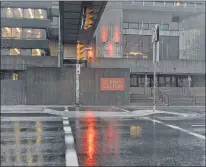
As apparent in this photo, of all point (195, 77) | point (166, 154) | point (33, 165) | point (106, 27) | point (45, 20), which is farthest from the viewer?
point (45, 20)

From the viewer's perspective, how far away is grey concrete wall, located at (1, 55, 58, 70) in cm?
4381

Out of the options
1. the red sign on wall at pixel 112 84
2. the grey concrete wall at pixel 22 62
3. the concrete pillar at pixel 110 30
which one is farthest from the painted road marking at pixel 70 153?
the concrete pillar at pixel 110 30

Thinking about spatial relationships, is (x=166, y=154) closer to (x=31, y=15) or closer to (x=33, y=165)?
(x=33, y=165)

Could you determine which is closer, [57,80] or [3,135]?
[3,135]

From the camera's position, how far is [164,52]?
182 ft

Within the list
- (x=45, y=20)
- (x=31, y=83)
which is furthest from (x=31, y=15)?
(x=31, y=83)

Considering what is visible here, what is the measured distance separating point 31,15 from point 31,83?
88.4 ft

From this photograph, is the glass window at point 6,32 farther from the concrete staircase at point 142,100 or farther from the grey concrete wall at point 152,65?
the concrete staircase at point 142,100

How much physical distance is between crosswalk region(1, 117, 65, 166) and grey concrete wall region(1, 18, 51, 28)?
4199 centimetres

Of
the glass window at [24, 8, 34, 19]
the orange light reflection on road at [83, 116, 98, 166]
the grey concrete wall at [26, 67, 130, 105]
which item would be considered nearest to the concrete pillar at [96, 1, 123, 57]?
the glass window at [24, 8, 34, 19]

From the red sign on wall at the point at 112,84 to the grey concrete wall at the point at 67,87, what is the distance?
0.29 metres

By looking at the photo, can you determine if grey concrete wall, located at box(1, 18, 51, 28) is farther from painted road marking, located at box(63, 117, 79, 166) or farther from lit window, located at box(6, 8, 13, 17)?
painted road marking, located at box(63, 117, 79, 166)

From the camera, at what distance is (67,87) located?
101ft

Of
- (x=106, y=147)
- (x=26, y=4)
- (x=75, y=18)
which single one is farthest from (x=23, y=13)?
(x=106, y=147)
